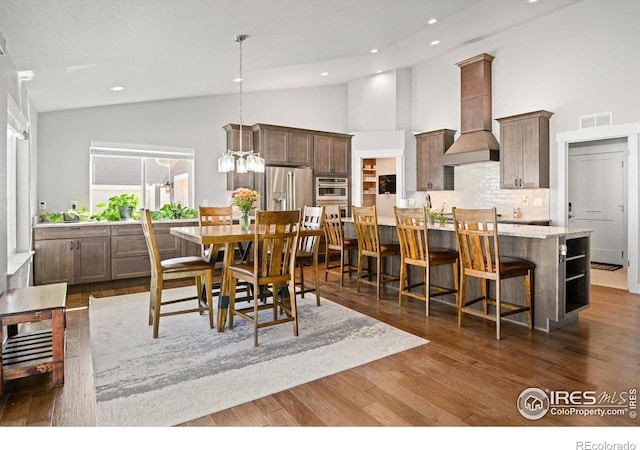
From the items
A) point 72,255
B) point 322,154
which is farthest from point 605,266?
point 72,255

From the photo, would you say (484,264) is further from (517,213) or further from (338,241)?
(517,213)

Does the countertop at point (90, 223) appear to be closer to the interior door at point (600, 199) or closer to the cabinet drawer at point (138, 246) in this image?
the cabinet drawer at point (138, 246)

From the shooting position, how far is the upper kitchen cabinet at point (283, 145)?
6652 millimetres

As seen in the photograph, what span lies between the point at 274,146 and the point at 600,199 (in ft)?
18.5

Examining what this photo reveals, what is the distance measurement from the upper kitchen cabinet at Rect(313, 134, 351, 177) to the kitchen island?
3.60 meters

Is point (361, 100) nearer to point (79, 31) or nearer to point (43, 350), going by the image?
point (79, 31)

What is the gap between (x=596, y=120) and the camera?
5.21 m

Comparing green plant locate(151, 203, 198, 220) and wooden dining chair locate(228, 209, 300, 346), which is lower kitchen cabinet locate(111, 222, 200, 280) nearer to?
green plant locate(151, 203, 198, 220)

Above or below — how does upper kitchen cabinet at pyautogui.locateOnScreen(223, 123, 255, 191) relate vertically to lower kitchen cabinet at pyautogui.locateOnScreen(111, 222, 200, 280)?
above

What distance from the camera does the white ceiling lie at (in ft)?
8.89

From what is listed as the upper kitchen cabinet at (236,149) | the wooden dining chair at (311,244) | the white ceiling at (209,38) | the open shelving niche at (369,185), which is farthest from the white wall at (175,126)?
the wooden dining chair at (311,244)

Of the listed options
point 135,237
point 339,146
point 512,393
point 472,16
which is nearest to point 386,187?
point 339,146

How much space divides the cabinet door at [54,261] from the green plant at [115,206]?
649mm

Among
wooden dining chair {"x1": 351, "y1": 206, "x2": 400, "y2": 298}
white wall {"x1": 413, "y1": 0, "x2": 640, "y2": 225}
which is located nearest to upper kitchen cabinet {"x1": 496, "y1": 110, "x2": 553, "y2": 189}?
white wall {"x1": 413, "y1": 0, "x2": 640, "y2": 225}
